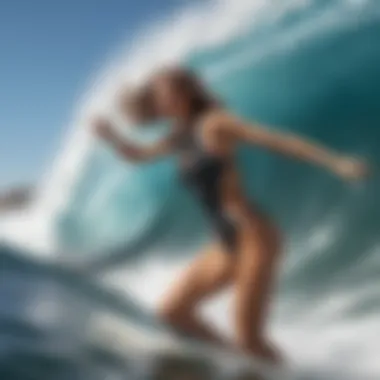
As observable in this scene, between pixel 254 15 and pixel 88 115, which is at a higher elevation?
pixel 254 15

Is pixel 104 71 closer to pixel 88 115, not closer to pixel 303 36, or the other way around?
pixel 88 115

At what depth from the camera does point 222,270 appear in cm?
144

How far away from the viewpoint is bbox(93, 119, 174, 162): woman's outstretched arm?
4.84 ft

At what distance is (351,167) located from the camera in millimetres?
1425

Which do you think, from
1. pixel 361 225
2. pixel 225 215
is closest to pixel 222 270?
pixel 225 215

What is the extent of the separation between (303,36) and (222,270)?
36 centimetres

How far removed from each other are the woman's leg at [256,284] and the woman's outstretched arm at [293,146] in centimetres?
12

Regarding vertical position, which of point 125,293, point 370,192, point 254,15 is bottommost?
point 125,293

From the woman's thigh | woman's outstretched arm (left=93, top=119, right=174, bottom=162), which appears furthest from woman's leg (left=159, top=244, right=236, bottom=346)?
woman's outstretched arm (left=93, top=119, right=174, bottom=162)

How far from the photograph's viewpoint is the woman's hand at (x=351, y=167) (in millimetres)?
1424

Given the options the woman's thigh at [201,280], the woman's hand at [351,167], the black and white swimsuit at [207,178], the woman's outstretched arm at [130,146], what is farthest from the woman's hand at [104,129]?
the woman's hand at [351,167]

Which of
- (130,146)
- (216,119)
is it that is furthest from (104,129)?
(216,119)

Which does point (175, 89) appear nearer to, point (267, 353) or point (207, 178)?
point (207, 178)

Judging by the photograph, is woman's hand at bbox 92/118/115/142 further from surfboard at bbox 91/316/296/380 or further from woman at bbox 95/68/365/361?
surfboard at bbox 91/316/296/380
